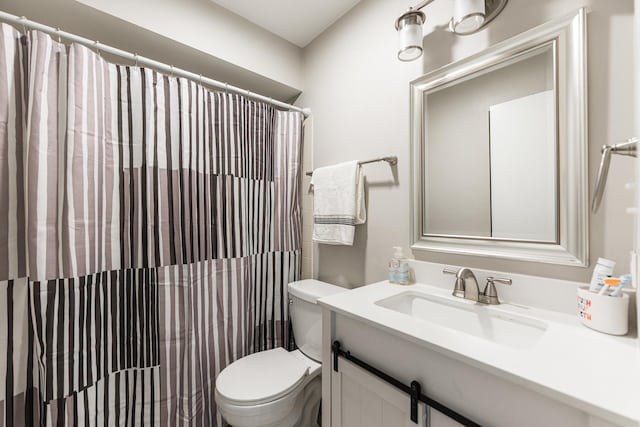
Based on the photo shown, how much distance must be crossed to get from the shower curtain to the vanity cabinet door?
0.78m

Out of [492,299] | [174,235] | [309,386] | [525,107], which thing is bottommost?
[309,386]

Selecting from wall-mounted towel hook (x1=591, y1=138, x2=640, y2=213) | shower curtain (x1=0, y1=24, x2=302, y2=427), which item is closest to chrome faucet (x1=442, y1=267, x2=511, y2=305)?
wall-mounted towel hook (x1=591, y1=138, x2=640, y2=213)

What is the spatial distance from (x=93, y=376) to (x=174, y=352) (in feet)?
0.97

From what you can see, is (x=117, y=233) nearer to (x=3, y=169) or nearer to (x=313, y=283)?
(x=3, y=169)

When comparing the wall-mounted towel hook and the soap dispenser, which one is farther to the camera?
the soap dispenser

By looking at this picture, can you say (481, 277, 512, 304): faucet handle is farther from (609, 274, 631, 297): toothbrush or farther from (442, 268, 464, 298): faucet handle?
(609, 274, 631, 297): toothbrush

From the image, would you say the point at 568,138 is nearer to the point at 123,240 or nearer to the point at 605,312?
the point at 605,312

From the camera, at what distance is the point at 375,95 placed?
134 centimetres

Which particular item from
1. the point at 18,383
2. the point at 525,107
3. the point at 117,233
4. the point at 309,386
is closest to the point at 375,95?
the point at 525,107

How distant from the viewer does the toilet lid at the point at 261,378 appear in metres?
1.08

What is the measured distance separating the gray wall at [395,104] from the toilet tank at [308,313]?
0.47 feet

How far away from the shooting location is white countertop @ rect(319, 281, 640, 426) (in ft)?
1.46

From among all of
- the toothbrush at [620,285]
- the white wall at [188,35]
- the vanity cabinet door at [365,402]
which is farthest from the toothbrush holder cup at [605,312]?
the white wall at [188,35]

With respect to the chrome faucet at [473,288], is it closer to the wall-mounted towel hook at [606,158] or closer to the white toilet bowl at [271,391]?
the wall-mounted towel hook at [606,158]
